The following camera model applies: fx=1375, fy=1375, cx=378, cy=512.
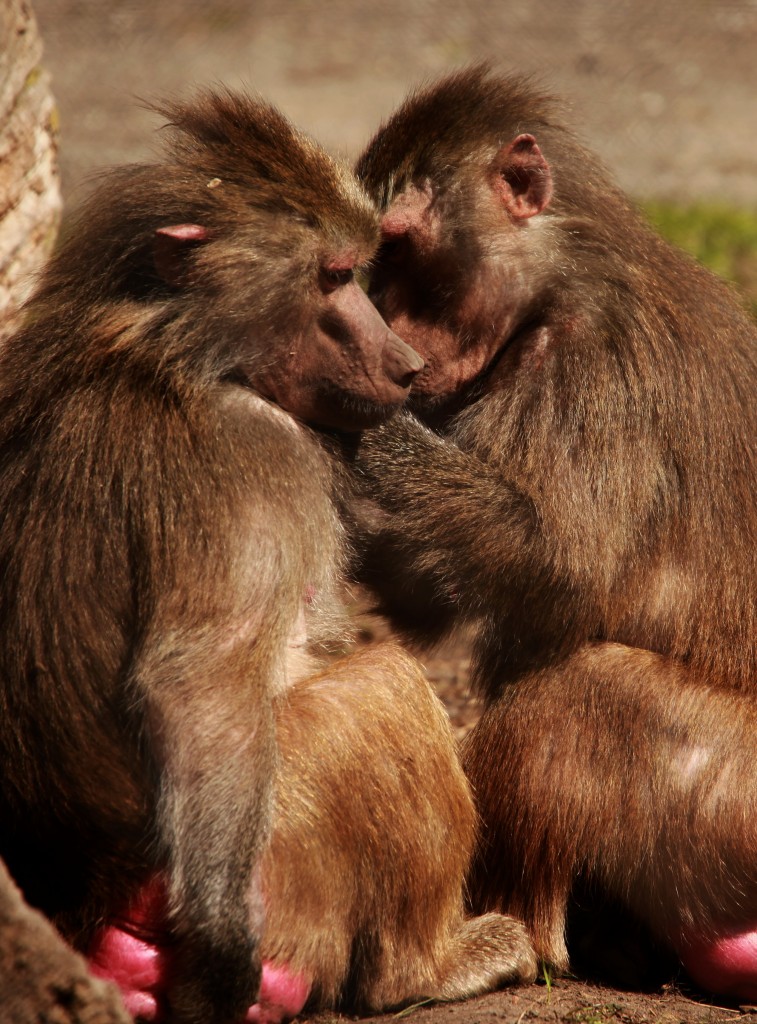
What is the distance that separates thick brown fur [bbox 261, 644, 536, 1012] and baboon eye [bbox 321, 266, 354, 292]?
98 centimetres

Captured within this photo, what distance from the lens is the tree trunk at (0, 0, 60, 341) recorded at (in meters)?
5.05

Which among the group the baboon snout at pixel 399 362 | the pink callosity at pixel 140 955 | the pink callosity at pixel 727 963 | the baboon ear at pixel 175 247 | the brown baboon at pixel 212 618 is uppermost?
the baboon ear at pixel 175 247

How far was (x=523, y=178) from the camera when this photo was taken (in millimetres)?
4199

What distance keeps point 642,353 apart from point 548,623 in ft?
2.69

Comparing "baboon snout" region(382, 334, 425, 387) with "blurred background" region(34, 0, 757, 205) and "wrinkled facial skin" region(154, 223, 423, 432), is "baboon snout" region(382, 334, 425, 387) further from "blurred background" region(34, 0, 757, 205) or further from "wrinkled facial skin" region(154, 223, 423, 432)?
"blurred background" region(34, 0, 757, 205)

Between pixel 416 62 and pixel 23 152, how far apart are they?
26.1ft

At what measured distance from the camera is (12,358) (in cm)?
359

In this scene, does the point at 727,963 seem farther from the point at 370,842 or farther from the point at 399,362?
the point at 399,362

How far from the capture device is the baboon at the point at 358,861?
3.34 meters

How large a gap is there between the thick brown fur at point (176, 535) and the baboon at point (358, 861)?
0.38 ft

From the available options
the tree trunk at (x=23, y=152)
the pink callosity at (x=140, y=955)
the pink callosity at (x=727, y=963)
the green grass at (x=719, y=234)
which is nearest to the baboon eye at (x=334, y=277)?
the pink callosity at (x=140, y=955)

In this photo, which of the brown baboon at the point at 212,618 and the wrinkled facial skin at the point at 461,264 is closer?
the brown baboon at the point at 212,618

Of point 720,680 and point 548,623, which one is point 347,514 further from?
point 720,680

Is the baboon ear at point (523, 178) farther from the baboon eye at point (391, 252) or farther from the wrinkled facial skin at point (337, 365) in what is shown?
the wrinkled facial skin at point (337, 365)
